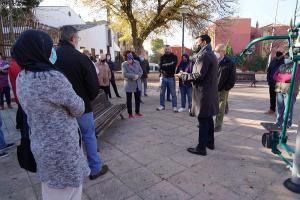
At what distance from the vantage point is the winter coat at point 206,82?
361cm

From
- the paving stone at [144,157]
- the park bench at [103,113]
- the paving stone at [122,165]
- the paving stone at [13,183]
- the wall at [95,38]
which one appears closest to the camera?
the paving stone at [13,183]

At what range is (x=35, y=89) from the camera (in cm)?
155

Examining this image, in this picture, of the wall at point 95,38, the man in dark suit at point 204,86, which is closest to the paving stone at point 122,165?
the man in dark suit at point 204,86

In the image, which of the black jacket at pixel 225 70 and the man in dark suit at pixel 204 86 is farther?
the black jacket at pixel 225 70

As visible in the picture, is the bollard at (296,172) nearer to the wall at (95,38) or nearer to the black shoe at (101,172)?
the black shoe at (101,172)

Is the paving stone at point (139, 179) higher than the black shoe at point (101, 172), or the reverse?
the black shoe at point (101, 172)

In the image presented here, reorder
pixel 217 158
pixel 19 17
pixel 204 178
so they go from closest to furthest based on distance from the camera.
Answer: pixel 204 178
pixel 217 158
pixel 19 17

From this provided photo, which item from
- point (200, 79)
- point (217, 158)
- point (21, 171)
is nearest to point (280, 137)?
point (217, 158)

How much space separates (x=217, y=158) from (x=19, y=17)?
460 inches

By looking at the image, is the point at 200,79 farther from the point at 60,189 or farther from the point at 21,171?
the point at 21,171

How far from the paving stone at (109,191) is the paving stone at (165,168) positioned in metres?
0.55

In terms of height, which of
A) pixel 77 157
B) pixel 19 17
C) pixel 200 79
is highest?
pixel 19 17

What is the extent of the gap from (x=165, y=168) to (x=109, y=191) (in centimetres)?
92

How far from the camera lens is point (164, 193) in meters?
2.87
